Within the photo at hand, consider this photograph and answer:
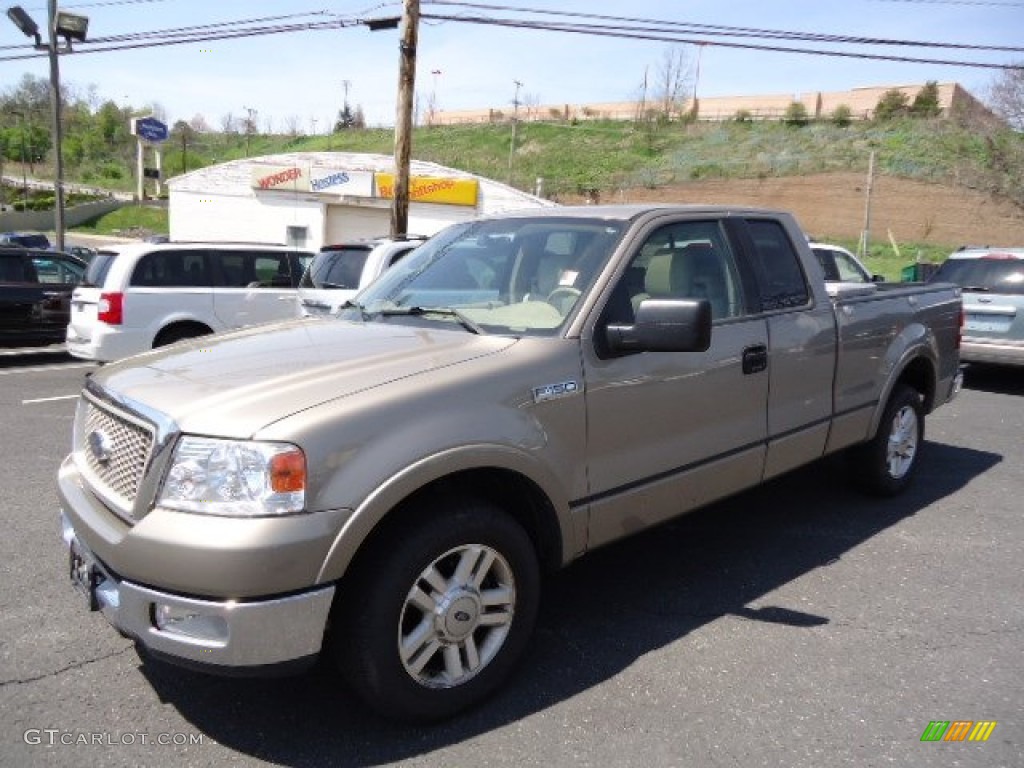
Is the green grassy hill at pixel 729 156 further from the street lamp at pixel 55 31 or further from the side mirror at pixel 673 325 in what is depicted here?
the side mirror at pixel 673 325

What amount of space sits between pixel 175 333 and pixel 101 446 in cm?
732

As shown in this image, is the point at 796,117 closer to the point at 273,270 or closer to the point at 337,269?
the point at 273,270

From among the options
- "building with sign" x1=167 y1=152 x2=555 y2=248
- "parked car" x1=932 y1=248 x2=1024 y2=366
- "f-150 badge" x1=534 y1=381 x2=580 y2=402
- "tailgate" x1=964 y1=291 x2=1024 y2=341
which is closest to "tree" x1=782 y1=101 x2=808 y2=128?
"building with sign" x1=167 y1=152 x2=555 y2=248

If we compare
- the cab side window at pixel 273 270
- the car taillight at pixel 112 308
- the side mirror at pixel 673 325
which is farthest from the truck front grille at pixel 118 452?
the cab side window at pixel 273 270

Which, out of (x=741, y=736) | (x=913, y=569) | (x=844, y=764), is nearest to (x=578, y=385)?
(x=741, y=736)

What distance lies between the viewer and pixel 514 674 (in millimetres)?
3227

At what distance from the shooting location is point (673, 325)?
3.09m

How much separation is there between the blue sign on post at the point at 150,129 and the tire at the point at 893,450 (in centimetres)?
4143

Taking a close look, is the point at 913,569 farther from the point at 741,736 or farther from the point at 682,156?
the point at 682,156

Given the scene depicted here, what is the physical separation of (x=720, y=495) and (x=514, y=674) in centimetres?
141

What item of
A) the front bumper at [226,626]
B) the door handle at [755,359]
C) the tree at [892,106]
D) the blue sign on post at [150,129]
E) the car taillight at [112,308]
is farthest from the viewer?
the tree at [892,106]

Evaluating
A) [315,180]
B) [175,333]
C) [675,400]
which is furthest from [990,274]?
[315,180]

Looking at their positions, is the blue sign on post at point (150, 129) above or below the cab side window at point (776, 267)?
above

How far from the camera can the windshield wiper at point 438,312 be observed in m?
3.41
